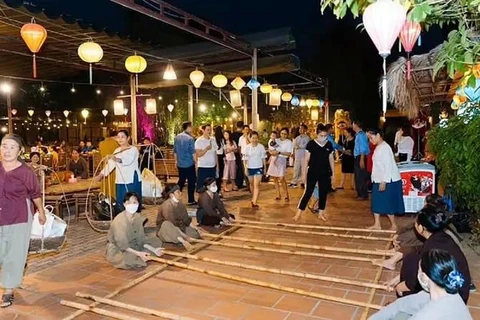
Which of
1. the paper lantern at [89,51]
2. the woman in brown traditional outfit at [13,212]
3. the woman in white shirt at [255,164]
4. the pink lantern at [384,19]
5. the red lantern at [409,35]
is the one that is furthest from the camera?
the woman in white shirt at [255,164]

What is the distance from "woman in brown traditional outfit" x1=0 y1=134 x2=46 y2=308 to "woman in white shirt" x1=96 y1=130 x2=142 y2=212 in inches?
92.9

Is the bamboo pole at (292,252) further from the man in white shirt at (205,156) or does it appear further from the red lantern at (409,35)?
the man in white shirt at (205,156)

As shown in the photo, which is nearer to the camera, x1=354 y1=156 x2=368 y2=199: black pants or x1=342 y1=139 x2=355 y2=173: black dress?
x1=354 y1=156 x2=368 y2=199: black pants

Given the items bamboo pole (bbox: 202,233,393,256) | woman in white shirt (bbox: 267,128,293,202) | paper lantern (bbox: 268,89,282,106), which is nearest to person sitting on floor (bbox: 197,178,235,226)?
bamboo pole (bbox: 202,233,393,256)

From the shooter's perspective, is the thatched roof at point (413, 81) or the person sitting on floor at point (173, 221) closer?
the person sitting on floor at point (173, 221)

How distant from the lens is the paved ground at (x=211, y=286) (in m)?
3.79

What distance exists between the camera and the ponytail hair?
213cm

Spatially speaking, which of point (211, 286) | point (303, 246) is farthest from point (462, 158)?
point (211, 286)

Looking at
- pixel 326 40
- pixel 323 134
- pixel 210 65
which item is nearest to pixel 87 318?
pixel 323 134

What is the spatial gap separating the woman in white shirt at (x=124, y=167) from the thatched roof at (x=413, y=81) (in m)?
4.99

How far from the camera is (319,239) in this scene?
618 centimetres

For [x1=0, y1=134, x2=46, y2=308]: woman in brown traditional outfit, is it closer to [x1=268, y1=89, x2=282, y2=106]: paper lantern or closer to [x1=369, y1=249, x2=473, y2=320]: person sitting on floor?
[x1=369, y1=249, x2=473, y2=320]: person sitting on floor

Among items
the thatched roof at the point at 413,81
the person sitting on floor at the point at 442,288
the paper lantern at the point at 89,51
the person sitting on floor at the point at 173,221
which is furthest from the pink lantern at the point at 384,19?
the paper lantern at the point at 89,51

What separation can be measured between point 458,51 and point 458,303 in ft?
5.06
